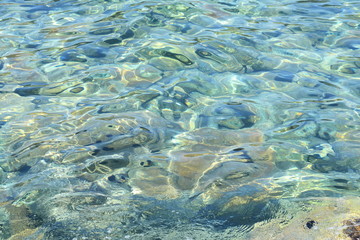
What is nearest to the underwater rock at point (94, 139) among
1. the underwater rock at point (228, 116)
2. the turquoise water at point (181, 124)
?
the turquoise water at point (181, 124)

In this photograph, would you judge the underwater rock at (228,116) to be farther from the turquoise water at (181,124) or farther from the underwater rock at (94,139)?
the underwater rock at (94,139)

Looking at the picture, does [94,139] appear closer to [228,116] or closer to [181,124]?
[181,124]

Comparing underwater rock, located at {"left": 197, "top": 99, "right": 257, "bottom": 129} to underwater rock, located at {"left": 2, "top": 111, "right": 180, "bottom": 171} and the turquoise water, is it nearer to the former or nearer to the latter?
the turquoise water

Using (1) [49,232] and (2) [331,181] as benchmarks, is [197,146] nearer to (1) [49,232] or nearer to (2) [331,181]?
(2) [331,181]

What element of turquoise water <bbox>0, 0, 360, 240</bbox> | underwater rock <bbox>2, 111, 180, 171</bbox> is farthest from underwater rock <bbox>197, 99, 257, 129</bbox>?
underwater rock <bbox>2, 111, 180, 171</bbox>

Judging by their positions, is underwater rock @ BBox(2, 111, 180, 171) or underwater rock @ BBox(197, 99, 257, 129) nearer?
underwater rock @ BBox(2, 111, 180, 171)

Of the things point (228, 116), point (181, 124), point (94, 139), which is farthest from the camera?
point (228, 116)

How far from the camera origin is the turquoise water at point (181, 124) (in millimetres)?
2732

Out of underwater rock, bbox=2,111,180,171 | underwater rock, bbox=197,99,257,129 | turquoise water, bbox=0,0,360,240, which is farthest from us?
underwater rock, bbox=197,99,257,129

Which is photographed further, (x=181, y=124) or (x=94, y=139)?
(x=181, y=124)

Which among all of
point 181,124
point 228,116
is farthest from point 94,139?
point 228,116

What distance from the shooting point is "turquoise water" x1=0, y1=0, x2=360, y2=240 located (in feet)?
8.96

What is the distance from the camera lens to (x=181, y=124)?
3.93 m

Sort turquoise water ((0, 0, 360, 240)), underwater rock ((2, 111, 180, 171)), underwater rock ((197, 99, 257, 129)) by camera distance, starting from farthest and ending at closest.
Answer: underwater rock ((197, 99, 257, 129))
underwater rock ((2, 111, 180, 171))
turquoise water ((0, 0, 360, 240))
